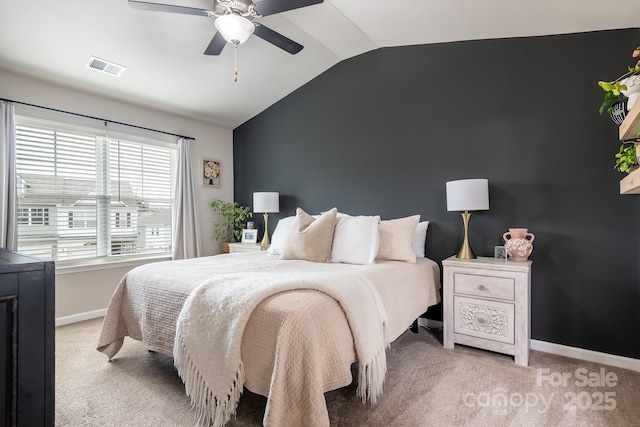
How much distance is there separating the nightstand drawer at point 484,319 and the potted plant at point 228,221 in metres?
3.05

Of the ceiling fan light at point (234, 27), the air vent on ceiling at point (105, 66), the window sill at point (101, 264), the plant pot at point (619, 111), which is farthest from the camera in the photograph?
the window sill at point (101, 264)

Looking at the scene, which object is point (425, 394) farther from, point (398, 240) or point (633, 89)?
point (633, 89)

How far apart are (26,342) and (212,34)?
9.39ft

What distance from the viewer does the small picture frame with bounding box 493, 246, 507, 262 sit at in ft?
8.69

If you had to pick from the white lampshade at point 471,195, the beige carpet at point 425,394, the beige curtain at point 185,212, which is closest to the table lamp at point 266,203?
the beige curtain at point 185,212

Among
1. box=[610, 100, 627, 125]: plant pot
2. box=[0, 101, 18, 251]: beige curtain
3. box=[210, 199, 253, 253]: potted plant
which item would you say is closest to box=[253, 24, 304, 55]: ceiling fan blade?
box=[610, 100, 627, 125]: plant pot

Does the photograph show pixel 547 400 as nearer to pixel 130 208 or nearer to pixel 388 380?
pixel 388 380

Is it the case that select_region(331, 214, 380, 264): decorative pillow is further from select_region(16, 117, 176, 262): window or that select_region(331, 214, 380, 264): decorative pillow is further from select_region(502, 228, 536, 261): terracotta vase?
select_region(16, 117, 176, 262): window

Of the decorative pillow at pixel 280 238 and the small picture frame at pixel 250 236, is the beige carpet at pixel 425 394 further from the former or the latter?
the small picture frame at pixel 250 236

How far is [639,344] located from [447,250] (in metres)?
1.43

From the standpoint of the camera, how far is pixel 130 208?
3.82m

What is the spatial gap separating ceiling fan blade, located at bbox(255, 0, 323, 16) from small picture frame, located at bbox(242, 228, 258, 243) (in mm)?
2788

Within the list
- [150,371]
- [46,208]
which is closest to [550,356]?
[150,371]

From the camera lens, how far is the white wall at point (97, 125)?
10.1 ft
